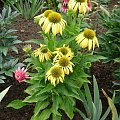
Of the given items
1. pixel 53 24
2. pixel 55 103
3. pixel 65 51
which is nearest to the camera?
pixel 53 24

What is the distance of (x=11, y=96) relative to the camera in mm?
2854

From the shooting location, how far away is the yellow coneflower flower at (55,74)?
200 centimetres

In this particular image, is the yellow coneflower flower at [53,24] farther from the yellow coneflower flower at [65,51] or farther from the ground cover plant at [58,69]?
the yellow coneflower flower at [65,51]

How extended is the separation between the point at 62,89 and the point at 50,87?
3.6 inches

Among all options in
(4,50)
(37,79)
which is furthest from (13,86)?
(37,79)

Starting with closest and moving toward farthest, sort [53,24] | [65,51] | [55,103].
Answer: [53,24] → [65,51] → [55,103]

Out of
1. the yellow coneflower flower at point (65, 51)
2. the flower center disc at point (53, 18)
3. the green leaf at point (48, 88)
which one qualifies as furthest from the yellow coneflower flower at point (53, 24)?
the green leaf at point (48, 88)

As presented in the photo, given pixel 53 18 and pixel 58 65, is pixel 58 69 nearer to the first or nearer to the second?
pixel 58 65

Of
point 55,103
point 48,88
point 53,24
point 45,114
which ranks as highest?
point 53,24

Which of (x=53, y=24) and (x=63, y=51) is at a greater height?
(x=53, y=24)

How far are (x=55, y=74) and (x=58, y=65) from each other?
62 millimetres

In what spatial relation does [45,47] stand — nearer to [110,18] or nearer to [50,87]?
[50,87]

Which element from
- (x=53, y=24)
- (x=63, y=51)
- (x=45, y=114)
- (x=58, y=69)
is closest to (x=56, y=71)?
(x=58, y=69)

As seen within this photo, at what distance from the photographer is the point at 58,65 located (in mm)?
2027
